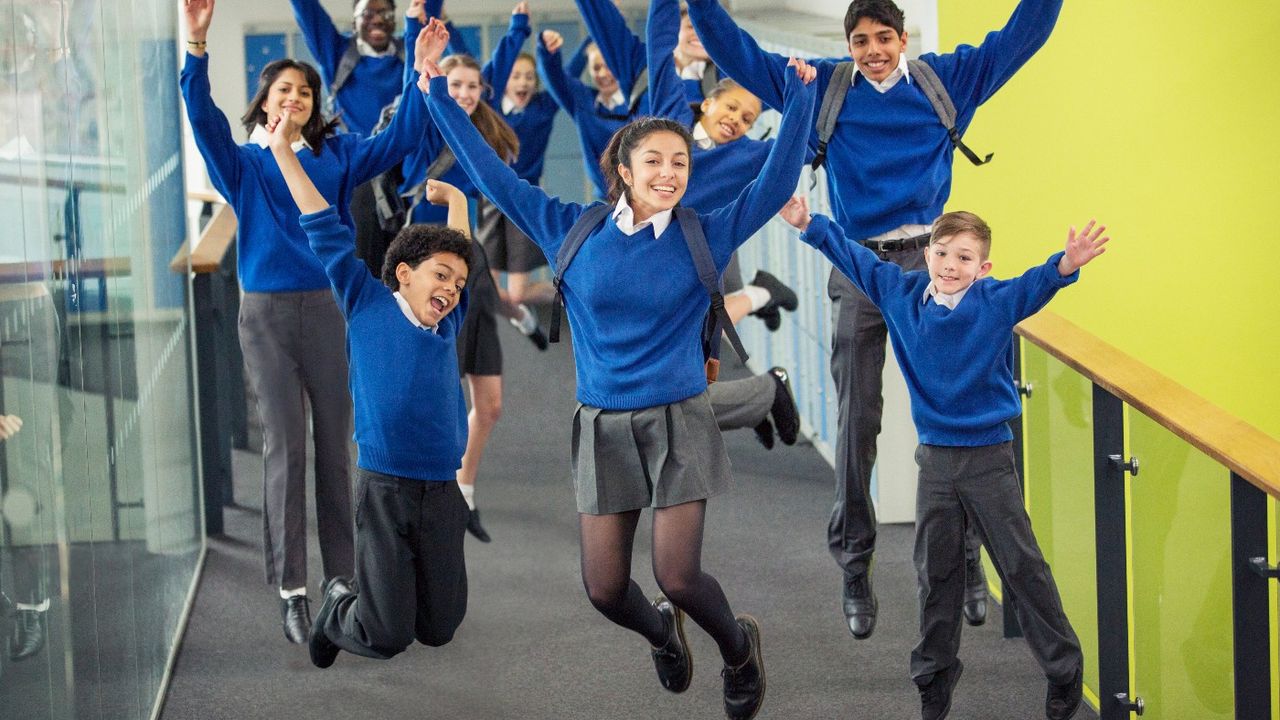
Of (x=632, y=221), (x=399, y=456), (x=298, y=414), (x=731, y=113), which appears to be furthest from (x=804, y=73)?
(x=298, y=414)

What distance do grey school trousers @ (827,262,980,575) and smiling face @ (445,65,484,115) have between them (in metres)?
1.65

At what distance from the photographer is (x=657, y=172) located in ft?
12.9

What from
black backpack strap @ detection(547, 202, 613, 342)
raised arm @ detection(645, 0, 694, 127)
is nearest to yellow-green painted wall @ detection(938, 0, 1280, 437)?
raised arm @ detection(645, 0, 694, 127)

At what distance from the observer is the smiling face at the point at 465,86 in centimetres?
599

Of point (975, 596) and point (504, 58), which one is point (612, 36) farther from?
point (975, 596)

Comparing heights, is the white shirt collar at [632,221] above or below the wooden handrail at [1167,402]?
above

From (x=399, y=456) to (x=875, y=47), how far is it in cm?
174

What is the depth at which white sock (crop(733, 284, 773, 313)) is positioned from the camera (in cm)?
682

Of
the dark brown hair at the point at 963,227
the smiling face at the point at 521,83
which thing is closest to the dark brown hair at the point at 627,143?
the dark brown hair at the point at 963,227

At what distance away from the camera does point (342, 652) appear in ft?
17.7

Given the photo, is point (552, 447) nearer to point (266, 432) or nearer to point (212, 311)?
point (212, 311)

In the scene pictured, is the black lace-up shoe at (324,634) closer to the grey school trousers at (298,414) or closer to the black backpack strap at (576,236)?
the grey school trousers at (298,414)

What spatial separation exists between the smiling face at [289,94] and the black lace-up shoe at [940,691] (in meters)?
2.47

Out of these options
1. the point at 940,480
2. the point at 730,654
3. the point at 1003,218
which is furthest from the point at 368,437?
the point at 1003,218
